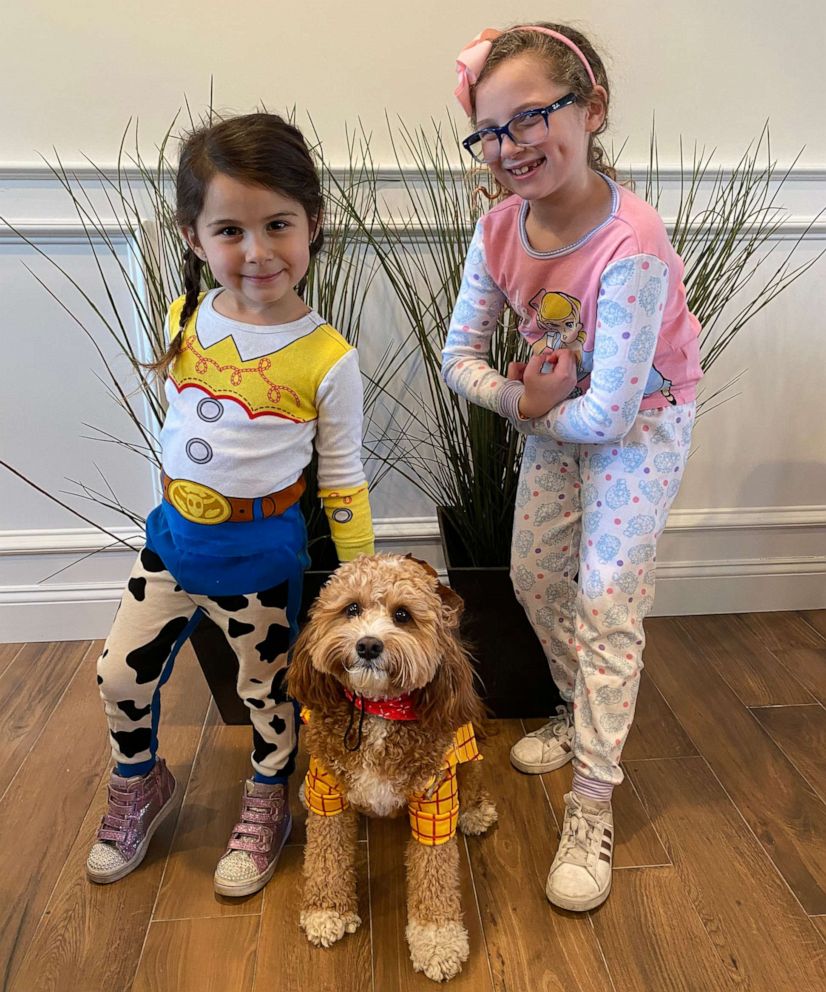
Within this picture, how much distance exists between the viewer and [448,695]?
1.07 metres

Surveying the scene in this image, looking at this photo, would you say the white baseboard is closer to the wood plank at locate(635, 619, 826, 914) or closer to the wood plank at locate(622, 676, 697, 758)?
the wood plank at locate(635, 619, 826, 914)

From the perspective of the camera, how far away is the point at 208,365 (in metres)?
1.17

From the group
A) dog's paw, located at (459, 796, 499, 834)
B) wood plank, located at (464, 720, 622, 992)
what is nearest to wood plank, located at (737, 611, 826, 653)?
wood plank, located at (464, 720, 622, 992)

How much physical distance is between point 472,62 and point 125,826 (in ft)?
4.41

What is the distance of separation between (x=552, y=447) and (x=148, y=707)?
2.73 feet

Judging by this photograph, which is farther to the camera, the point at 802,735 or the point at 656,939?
the point at 802,735

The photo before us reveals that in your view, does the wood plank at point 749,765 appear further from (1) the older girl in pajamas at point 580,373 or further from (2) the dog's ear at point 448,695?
(2) the dog's ear at point 448,695

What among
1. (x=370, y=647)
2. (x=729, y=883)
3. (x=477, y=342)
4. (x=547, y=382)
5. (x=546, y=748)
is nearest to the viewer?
(x=370, y=647)

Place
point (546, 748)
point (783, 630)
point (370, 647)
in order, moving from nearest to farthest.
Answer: point (370, 647)
point (546, 748)
point (783, 630)

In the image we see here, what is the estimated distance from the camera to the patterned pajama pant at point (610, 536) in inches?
49.0

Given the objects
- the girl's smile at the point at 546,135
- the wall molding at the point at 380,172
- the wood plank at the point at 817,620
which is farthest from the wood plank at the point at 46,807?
the wood plank at the point at 817,620

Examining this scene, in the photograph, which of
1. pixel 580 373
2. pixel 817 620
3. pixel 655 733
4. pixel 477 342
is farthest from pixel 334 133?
pixel 817 620

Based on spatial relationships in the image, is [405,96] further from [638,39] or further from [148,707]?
[148,707]

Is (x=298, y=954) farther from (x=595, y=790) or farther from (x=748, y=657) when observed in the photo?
(x=748, y=657)
